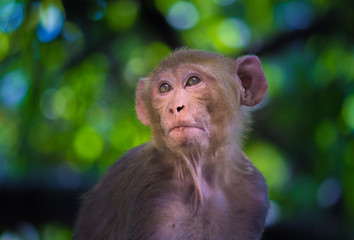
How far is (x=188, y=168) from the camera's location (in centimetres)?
256

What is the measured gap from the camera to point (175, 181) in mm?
2537

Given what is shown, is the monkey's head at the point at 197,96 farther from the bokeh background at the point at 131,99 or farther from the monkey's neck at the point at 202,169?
the bokeh background at the point at 131,99

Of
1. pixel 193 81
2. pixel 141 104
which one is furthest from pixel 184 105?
pixel 141 104

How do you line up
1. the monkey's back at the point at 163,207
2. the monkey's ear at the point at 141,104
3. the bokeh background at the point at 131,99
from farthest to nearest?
the bokeh background at the point at 131,99 → the monkey's ear at the point at 141,104 → the monkey's back at the point at 163,207

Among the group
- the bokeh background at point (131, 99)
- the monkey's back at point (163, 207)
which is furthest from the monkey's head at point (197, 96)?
the bokeh background at point (131, 99)

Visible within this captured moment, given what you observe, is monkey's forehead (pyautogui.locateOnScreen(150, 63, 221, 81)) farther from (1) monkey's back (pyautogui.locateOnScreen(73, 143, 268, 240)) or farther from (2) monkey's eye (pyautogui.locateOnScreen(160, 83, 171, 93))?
(1) monkey's back (pyautogui.locateOnScreen(73, 143, 268, 240))

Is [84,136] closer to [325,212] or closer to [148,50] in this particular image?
[148,50]

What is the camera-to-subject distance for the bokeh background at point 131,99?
475 cm

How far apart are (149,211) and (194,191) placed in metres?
0.25

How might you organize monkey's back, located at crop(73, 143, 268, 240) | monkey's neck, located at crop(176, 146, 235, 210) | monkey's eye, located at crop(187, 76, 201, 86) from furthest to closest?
monkey's eye, located at crop(187, 76, 201, 86) < monkey's neck, located at crop(176, 146, 235, 210) < monkey's back, located at crop(73, 143, 268, 240)

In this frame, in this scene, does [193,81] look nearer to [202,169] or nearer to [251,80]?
[251,80]

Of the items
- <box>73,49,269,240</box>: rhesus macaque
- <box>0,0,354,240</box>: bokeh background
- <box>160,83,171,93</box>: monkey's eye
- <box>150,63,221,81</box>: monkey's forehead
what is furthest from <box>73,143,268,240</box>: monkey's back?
<box>0,0,354,240</box>: bokeh background

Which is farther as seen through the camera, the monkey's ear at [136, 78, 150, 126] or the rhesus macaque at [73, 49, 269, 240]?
the monkey's ear at [136, 78, 150, 126]

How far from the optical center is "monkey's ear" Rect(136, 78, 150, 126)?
2848 millimetres
